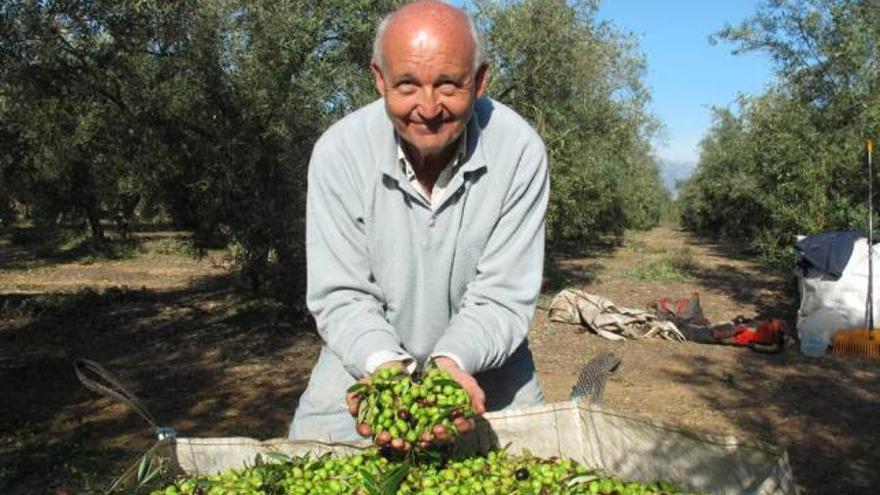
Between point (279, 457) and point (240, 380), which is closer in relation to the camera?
point (279, 457)

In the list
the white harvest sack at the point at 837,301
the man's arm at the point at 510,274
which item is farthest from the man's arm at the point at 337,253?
the white harvest sack at the point at 837,301

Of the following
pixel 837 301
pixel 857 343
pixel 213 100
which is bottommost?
pixel 857 343

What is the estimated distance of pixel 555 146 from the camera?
1587 centimetres

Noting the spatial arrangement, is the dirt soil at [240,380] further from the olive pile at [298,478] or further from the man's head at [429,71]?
the man's head at [429,71]

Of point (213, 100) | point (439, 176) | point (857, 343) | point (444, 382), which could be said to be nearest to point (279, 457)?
point (444, 382)

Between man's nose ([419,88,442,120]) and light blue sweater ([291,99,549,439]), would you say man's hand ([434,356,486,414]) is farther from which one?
man's nose ([419,88,442,120])

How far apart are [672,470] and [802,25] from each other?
1343 centimetres

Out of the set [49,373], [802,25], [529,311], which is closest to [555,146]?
[802,25]

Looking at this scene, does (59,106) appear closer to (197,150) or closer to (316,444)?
(197,150)

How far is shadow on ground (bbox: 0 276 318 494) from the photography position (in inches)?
283

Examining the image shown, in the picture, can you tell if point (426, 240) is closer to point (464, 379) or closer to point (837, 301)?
point (464, 379)

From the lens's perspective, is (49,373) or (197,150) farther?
(197,150)

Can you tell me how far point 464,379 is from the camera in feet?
9.07

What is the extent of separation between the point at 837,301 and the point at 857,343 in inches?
31.8
